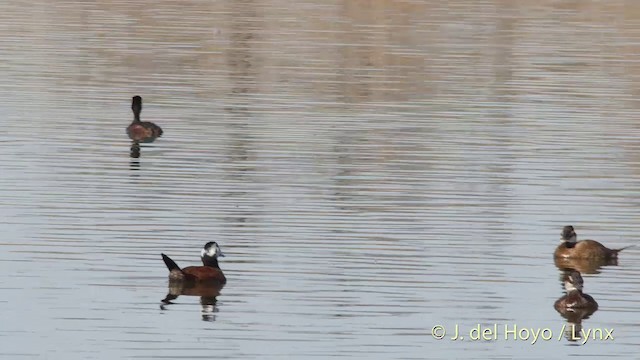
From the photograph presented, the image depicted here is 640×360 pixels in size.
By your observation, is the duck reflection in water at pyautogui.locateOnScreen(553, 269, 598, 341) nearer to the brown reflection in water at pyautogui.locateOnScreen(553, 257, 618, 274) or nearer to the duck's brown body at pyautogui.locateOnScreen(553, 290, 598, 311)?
the duck's brown body at pyautogui.locateOnScreen(553, 290, 598, 311)

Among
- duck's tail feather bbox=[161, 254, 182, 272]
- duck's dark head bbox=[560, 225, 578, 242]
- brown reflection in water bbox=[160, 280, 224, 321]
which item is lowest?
brown reflection in water bbox=[160, 280, 224, 321]

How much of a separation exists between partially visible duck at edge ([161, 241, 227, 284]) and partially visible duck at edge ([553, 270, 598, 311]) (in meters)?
3.60

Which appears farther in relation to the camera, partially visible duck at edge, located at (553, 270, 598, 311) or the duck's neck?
the duck's neck

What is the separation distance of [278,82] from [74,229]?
17.3m

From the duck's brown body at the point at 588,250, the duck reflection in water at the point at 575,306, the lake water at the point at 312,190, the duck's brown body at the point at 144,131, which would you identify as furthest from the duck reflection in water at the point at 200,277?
the duck's brown body at the point at 144,131

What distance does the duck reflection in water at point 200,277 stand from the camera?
1875 centimetres

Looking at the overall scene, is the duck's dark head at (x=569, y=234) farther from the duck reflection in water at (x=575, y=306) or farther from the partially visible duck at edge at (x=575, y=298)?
the duck reflection in water at (x=575, y=306)

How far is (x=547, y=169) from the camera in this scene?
27.5m

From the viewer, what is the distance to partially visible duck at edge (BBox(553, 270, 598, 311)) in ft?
58.8

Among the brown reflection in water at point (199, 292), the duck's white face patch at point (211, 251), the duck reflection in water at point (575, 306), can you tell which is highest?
the duck's white face patch at point (211, 251)

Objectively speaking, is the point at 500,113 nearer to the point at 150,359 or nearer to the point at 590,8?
the point at 150,359

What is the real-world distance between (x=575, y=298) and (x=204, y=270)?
394cm

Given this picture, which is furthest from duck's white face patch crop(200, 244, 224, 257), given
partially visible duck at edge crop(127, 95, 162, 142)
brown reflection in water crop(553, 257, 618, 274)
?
partially visible duck at edge crop(127, 95, 162, 142)

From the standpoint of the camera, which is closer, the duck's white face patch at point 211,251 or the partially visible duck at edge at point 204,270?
the partially visible duck at edge at point 204,270
